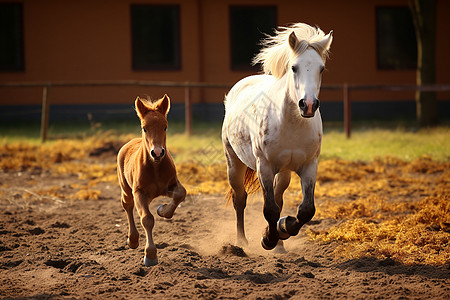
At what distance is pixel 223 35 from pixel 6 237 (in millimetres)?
13987

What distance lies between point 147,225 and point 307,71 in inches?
73.4

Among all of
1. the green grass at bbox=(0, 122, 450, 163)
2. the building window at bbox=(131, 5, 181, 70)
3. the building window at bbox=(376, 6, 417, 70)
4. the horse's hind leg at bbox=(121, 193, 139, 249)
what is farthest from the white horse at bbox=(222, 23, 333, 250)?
the building window at bbox=(376, 6, 417, 70)

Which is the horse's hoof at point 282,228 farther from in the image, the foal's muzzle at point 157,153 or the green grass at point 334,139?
the green grass at point 334,139

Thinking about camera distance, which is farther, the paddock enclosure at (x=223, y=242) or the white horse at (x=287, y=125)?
the white horse at (x=287, y=125)

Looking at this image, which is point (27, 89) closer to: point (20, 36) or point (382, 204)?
point (20, 36)

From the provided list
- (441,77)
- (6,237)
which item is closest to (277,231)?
(6,237)

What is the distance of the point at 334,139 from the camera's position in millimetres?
14602

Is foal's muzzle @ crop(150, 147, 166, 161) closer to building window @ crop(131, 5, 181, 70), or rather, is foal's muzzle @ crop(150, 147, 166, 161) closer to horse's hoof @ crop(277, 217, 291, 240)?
horse's hoof @ crop(277, 217, 291, 240)

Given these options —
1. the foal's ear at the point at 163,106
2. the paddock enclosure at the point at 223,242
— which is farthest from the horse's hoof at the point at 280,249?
the foal's ear at the point at 163,106

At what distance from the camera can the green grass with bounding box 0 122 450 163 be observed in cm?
1222

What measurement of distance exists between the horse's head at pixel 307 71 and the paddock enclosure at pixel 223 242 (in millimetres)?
1371

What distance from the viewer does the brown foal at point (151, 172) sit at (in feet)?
17.4

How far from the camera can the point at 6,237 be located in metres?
6.63

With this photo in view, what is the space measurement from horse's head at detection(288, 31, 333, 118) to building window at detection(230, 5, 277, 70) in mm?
14882
